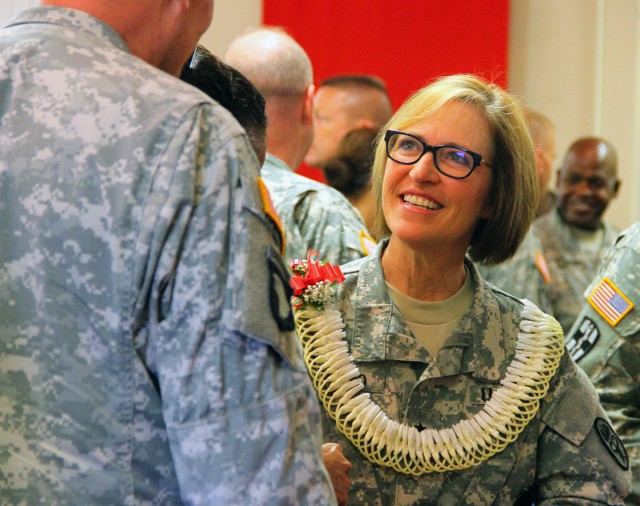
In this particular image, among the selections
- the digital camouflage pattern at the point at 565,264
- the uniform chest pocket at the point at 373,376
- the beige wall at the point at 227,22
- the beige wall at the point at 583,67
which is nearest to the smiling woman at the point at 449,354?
the uniform chest pocket at the point at 373,376

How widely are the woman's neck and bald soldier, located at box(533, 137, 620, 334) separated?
2.46 metres

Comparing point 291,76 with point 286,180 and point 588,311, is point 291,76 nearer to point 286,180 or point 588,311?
point 286,180

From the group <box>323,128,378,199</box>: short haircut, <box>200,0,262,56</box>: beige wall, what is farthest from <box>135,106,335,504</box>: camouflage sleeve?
<box>200,0,262,56</box>: beige wall

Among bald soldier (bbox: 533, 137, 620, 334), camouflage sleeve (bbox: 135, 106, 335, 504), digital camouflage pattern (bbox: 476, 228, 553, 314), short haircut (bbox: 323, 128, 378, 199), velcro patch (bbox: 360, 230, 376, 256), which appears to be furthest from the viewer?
bald soldier (bbox: 533, 137, 620, 334)

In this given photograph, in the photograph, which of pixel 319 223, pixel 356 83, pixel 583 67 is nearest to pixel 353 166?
pixel 319 223

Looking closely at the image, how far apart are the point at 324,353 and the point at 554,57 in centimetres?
499

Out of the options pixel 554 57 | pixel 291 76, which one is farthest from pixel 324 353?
pixel 554 57

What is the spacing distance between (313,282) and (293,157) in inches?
45.0

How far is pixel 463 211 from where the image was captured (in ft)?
6.47

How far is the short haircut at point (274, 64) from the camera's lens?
293cm

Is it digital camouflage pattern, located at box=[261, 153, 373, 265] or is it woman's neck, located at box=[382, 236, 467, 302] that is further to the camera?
digital camouflage pattern, located at box=[261, 153, 373, 265]

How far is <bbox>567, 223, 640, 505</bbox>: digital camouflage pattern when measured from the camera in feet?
8.13

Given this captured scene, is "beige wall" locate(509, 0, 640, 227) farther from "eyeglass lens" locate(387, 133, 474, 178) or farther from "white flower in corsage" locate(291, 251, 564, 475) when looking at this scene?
"white flower in corsage" locate(291, 251, 564, 475)

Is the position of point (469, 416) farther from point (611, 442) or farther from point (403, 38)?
point (403, 38)
